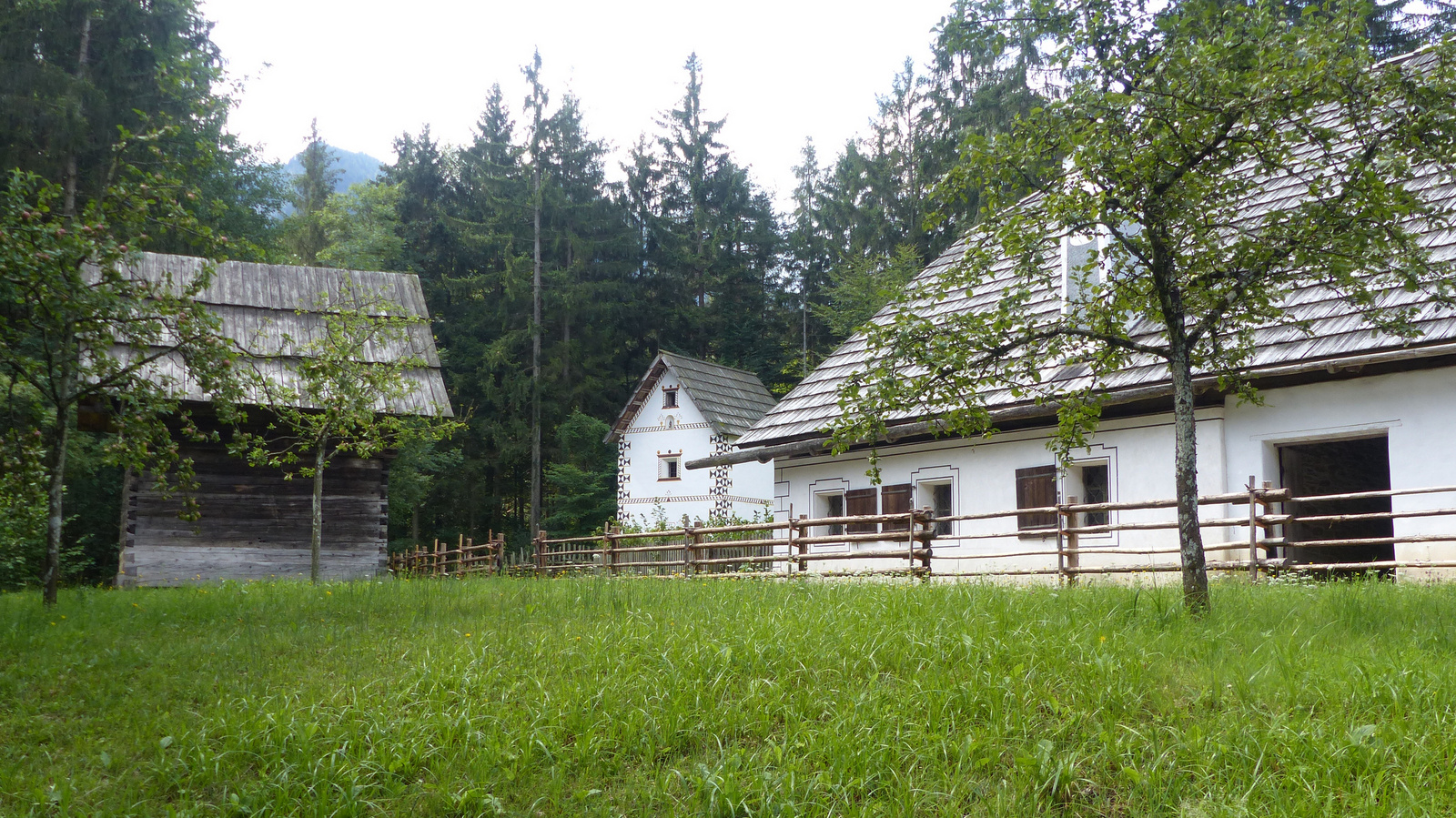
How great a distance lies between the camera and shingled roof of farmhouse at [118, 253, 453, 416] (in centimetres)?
1847

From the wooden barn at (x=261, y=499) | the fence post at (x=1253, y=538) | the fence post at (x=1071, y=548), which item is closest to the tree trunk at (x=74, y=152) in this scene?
the wooden barn at (x=261, y=499)

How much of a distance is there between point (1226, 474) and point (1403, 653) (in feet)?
21.3

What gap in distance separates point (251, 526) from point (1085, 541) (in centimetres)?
1380

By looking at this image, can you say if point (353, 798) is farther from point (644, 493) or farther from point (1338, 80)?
point (644, 493)

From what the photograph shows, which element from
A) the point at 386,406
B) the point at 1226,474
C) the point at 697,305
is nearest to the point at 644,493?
the point at 697,305

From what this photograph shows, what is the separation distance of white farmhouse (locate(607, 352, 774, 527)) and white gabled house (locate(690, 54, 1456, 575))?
1488 centimetres

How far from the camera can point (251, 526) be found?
1798 cm

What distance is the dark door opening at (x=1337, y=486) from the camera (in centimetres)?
1265

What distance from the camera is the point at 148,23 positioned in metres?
24.9

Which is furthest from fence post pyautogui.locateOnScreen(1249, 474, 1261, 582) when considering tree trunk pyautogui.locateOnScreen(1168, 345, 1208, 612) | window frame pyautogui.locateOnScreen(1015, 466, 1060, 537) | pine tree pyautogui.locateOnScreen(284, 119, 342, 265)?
pine tree pyautogui.locateOnScreen(284, 119, 342, 265)

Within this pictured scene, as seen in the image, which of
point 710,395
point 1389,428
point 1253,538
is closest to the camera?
point 1253,538

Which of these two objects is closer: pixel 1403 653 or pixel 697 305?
pixel 1403 653

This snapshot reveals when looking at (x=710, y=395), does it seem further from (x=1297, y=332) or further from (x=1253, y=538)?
(x=1253, y=538)

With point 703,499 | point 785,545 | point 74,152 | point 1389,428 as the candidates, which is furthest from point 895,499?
point 74,152
